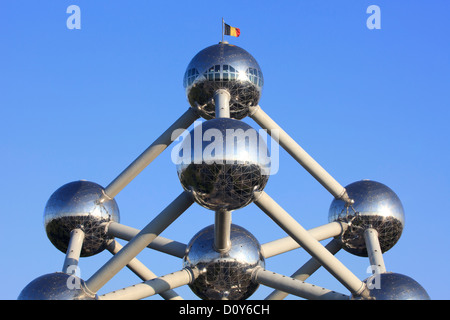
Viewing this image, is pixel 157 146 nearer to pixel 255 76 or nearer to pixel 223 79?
pixel 223 79

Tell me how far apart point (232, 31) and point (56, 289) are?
30.1 ft

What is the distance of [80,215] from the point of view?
20.4 meters

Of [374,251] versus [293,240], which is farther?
[293,240]

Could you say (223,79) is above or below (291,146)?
above

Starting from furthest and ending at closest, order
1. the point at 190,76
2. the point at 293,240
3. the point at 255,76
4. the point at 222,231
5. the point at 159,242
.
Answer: the point at 159,242 → the point at 293,240 → the point at 255,76 → the point at 190,76 → the point at 222,231

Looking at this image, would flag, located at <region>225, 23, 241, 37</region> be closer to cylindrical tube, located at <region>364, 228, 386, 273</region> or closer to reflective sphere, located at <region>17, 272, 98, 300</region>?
cylindrical tube, located at <region>364, 228, 386, 273</region>

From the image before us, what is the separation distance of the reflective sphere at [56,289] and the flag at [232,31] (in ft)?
27.9

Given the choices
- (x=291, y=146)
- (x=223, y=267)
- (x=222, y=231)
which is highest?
(x=291, y=146)

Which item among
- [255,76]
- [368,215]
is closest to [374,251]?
[368,215]

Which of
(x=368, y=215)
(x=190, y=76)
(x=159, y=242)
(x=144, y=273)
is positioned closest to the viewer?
(x=190, y=76)

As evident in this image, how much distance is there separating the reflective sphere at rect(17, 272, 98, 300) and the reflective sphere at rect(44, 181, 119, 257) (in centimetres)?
327

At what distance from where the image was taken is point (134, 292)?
17.6 meters
